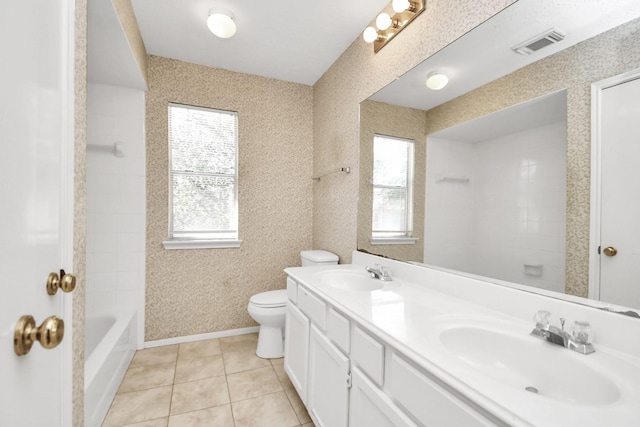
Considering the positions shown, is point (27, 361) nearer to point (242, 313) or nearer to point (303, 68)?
point (242, 313)

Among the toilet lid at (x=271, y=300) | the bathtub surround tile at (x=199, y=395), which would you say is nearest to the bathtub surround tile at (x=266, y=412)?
the bathtub surround tile at (x=199, y=395)

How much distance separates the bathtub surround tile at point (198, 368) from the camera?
6.69 feet

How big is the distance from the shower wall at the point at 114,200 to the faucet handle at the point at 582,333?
2.75 meters

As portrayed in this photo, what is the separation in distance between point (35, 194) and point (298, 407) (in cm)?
171

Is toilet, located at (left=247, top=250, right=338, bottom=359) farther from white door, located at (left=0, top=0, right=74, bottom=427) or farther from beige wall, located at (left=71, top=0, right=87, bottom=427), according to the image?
white door, located at (left=0, top=0, right=74, bottom=427)

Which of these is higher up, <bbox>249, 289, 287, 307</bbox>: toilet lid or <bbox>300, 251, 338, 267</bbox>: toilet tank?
<bbox>300, 251, 338, 267</bbox>: toilet tank

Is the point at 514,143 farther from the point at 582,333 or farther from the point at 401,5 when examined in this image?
the point at 401,5

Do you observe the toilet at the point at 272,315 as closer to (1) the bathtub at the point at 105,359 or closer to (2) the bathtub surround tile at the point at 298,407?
(2) the bathtub surround tile at the point at 298,407

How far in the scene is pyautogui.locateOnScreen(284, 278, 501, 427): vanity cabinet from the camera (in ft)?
2.40

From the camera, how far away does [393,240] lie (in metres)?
1.83

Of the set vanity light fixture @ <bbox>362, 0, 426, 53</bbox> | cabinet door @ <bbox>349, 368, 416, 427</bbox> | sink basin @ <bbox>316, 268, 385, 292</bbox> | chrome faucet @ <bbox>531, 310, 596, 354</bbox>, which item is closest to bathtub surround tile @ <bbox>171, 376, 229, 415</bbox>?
sink basin @ <bbox>316, 268, 385, 292</bbox>

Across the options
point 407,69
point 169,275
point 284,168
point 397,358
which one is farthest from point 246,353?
point 407,69

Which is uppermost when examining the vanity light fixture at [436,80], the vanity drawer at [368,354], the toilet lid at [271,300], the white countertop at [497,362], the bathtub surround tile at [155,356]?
the vanity light fixture at [436,80]

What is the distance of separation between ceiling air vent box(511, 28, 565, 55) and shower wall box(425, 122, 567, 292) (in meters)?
0.30
